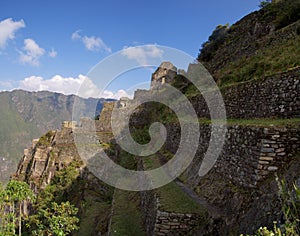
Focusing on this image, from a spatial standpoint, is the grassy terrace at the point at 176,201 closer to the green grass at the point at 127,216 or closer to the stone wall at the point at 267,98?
the green grass at the point at 127,216

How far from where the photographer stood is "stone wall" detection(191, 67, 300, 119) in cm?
604

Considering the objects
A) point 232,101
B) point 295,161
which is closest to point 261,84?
point 232,101

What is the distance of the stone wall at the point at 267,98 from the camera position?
238 inches

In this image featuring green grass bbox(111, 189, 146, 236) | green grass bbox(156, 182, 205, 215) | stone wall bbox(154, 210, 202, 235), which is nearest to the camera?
stone wall bbox(154, 210, 202, 235)

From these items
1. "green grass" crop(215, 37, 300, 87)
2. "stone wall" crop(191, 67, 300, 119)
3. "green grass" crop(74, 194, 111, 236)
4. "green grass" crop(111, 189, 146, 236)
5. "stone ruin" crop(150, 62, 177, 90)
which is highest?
"stone ruin" crop(150, 62, 177, 90)

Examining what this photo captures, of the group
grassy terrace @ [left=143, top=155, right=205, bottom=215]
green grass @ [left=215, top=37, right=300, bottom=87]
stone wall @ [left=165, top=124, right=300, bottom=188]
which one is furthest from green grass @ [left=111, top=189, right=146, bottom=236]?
green grass @ [left=215, top=37, right=300, bottom=87]

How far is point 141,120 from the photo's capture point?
80.0 feet

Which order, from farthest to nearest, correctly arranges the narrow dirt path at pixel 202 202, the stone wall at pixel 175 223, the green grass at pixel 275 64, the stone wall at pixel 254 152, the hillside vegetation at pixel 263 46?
the hillside vegetation at pixel 263 46
the green grass at pixel 275 64
the stone wall at pixel 175 223
the narrow dirt path at pixel 202 202
the stone wall at pixel 254 152

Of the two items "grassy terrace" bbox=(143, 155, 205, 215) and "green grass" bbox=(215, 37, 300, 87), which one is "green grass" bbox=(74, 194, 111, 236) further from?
"green grass" bbox=(215, 37, 300, 87)

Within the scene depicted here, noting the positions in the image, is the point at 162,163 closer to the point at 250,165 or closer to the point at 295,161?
the point at 250,165

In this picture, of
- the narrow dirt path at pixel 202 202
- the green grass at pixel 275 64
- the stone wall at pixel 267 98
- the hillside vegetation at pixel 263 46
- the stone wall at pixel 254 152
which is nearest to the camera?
the stone wall at pixel 254 152

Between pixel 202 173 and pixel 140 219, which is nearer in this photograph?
pixel 202 173

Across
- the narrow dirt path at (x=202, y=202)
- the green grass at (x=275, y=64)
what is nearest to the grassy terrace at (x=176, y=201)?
the narrow dirt path at (x=202, y=202)

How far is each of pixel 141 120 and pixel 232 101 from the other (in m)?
15.4
